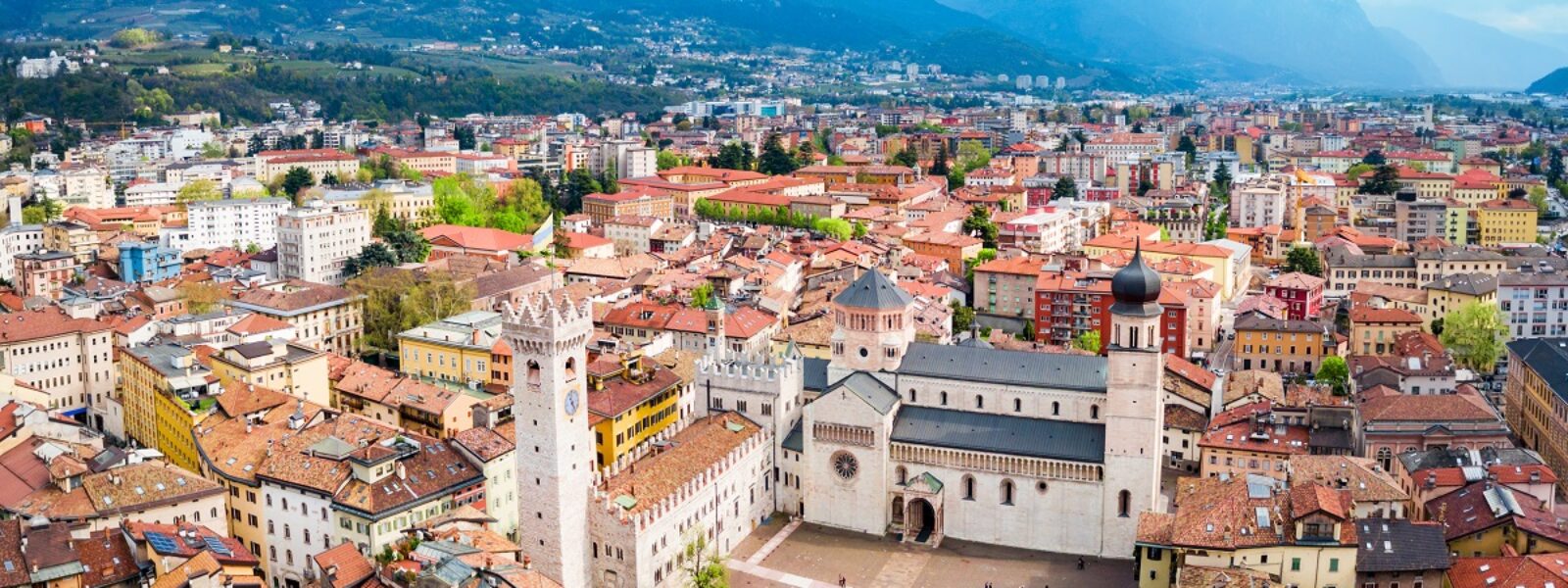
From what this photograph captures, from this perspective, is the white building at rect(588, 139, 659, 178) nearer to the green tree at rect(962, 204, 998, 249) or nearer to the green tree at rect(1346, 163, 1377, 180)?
the green tree at rect(962, 204, 998, 249)

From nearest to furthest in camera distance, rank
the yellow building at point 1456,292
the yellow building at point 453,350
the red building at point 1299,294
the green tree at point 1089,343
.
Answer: the yellow building at point 453,350, the green tree at point 1089,343, the yellow building at point 1456,292, the red building at point 1299,294

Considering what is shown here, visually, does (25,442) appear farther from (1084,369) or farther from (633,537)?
(1084,369)

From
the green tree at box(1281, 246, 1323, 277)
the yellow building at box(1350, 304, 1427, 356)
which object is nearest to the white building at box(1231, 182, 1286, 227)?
the green tree at box(1281, 246, 1323, 277)

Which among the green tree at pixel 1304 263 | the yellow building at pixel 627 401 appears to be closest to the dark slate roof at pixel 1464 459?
the yellow building at pixel 627 401

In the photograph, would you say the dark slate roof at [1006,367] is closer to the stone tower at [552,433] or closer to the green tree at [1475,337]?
the stone tower at [552,433]

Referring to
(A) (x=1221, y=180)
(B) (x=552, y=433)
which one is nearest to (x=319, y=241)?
(B) (x=552, y=433)

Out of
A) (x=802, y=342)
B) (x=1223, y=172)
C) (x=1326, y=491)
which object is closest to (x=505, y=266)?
(x=802, y=342)
